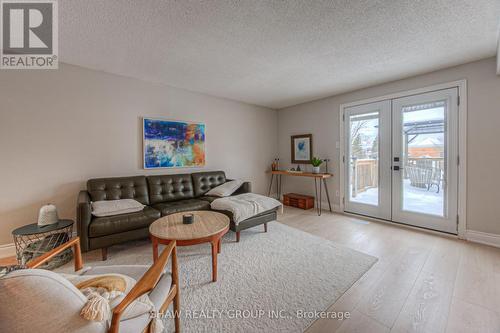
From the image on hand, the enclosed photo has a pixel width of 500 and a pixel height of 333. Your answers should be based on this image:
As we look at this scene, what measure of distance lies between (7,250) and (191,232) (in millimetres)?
2443

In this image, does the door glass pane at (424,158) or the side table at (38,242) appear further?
the door glass pane at (424,158)

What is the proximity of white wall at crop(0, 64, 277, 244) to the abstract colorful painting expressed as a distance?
0.41ft

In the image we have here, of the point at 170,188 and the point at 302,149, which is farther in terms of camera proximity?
the point at 302,149

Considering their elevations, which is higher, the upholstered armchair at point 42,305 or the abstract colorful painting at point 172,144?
the abstract colorful painting at point 172,144

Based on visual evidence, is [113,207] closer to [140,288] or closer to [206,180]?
→ [206,180]

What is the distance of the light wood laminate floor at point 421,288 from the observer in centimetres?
141

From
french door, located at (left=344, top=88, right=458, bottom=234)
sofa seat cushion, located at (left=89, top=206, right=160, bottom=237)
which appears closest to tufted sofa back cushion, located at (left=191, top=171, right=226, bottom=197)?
sofa seat cushion, located at (left=89, top=206, right=160, bottom=237)

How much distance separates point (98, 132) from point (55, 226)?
1374 mm

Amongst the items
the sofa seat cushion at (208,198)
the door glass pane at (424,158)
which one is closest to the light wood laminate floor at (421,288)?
the door glass pane at (424,158)

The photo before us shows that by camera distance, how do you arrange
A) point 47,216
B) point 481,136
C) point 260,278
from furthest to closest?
1. point 481,136
2. point 47,216
3. point 260,278

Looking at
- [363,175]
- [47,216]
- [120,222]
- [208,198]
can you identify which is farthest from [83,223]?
[363,175]

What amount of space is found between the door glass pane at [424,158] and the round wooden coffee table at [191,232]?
3.01m

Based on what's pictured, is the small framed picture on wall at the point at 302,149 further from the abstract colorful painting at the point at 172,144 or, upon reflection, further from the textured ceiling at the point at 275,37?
the abstract colorful painting at the point at 172,144

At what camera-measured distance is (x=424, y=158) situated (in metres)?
3.03
